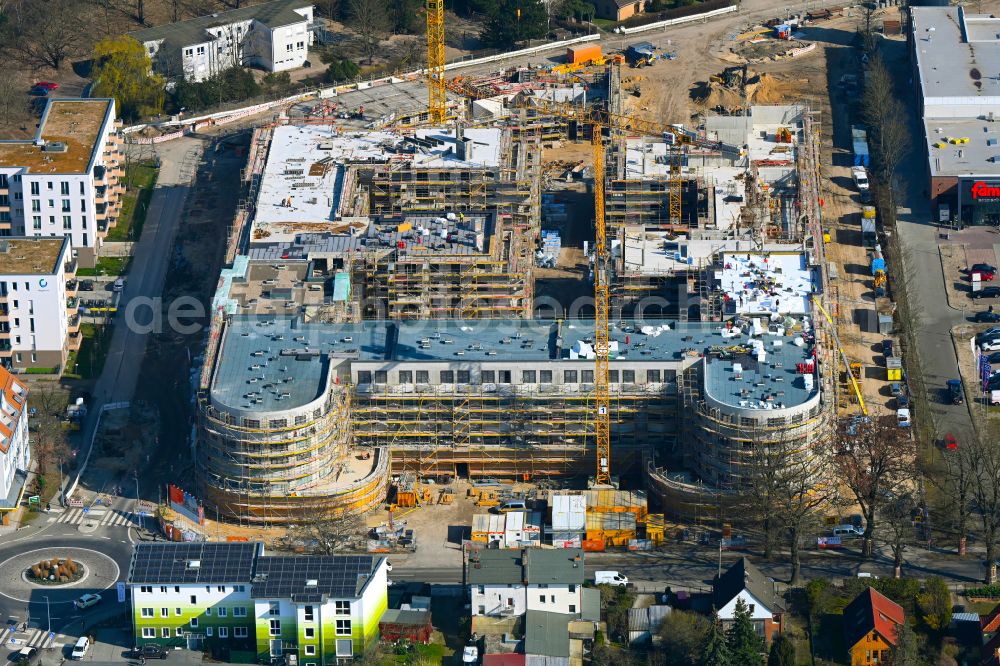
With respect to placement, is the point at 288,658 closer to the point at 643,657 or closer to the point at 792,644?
the point at 643,657

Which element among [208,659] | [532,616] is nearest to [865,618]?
[532,616]

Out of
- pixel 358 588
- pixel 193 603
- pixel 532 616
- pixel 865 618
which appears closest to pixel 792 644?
pixel 865 618

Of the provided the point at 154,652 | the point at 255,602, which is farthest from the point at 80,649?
the point at 255,602

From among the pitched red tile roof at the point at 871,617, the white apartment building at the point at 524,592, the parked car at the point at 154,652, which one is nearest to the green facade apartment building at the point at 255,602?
the parked car at the point at 154,652

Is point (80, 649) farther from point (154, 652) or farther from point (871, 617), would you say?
point (871, 617)

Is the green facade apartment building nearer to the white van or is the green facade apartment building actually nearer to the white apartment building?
→ the white van

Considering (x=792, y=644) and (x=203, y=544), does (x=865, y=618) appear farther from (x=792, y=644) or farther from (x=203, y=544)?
(x=203, y=544)
